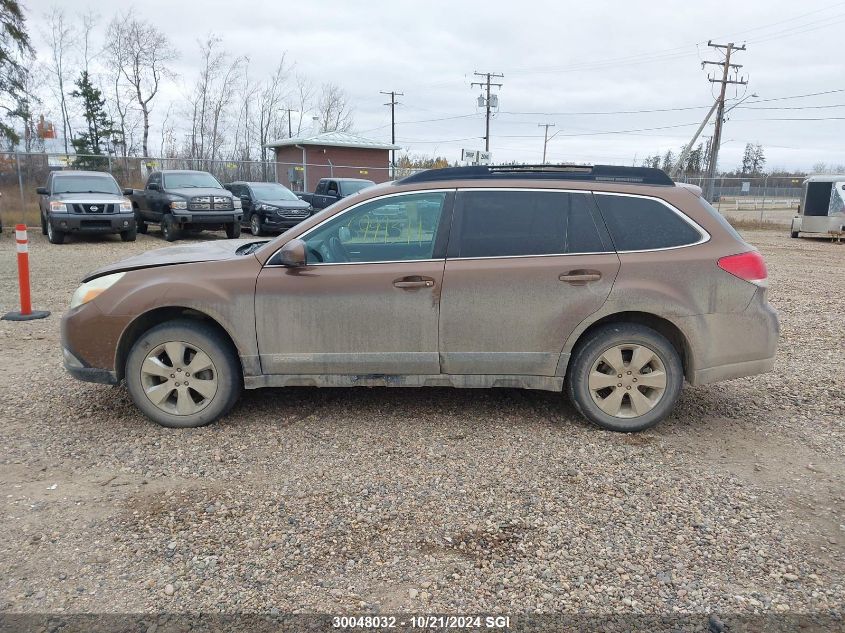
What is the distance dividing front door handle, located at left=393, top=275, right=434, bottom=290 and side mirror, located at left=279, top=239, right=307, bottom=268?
2.11 ft

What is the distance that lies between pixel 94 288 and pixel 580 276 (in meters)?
3.35

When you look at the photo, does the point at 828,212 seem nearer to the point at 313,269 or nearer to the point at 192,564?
the point at 313,269

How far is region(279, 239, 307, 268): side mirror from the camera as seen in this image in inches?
166

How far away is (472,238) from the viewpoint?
433cm

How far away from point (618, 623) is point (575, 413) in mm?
2285

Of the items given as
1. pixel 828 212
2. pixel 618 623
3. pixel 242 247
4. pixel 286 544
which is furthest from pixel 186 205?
pixel 828 212

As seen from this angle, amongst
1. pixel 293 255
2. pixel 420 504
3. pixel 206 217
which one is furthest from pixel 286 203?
pixel 420 504

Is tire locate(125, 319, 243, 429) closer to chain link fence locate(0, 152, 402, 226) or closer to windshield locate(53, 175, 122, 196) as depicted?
windshield locate(53, 175, 122, 196)

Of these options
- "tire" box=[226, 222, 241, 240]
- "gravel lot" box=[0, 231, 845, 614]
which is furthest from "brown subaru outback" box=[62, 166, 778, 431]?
"tire" box=[226, 222, 241, 240]

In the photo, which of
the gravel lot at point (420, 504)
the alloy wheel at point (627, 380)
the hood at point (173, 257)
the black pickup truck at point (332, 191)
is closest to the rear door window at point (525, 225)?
the alloy wheel at point (627, 380)

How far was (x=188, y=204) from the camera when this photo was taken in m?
16.6

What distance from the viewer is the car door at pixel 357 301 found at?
4.26 metres

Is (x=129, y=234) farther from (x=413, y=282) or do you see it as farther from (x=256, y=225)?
(x=413, y=282)

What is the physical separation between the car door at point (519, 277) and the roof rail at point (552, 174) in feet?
0.54
